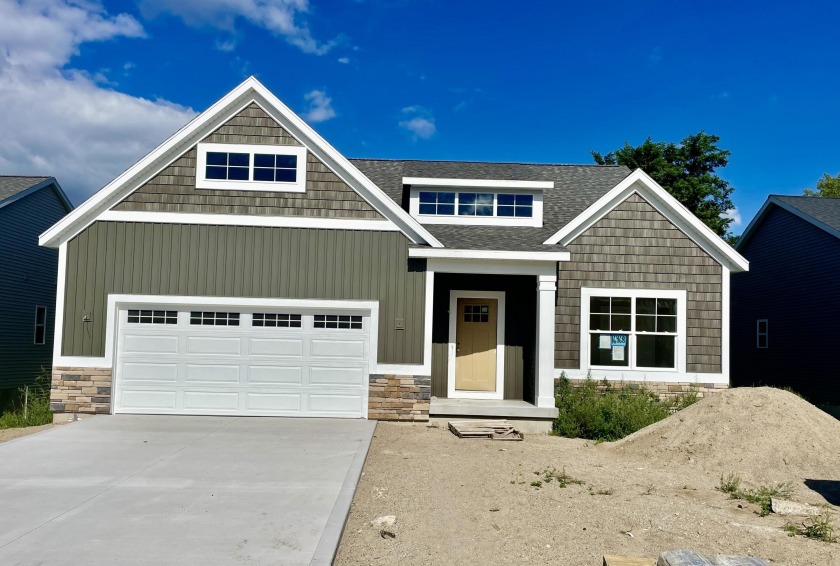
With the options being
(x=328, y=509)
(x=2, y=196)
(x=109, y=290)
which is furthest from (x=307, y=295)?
(x=2, y=196)

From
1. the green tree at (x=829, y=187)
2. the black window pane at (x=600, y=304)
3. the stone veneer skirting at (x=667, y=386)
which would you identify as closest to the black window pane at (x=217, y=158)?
the black window pane at (x=600, y=304)

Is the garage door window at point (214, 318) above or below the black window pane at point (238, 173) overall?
below

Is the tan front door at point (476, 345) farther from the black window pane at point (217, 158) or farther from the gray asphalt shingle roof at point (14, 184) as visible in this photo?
the gray asphalt shingle roof at point (14, 184)

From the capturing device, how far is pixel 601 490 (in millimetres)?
7695

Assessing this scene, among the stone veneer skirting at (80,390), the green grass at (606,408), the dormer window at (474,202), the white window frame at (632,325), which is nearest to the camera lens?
the green grass at (606,408)

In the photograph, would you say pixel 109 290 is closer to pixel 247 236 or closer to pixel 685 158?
pixel 247 236

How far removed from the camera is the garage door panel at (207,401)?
12117mm

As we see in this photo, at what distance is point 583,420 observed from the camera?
11820 mm

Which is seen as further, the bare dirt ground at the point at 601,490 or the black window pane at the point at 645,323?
the black window pane at the point at 645,323

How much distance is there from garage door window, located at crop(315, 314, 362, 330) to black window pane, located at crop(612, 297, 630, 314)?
519cm

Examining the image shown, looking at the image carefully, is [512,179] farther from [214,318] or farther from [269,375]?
[214,318]

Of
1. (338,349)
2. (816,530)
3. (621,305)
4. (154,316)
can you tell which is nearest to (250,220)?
(154,316)

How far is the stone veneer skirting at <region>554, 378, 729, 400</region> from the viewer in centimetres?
1302

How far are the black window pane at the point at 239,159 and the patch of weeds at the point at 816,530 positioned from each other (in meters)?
10.1
